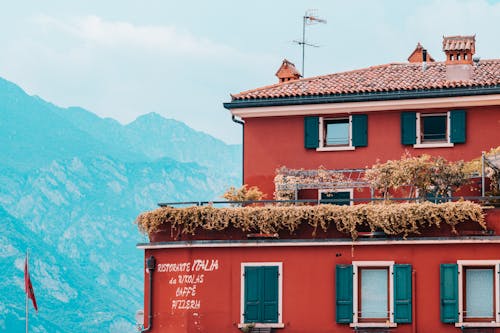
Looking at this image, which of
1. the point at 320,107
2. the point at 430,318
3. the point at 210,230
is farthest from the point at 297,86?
the point at 430,318

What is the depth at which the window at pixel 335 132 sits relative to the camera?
42219 mm

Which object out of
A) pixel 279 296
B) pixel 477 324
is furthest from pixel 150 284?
pixel 477 324

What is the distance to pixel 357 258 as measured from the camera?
36.0 m

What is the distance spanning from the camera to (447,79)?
4231 cm

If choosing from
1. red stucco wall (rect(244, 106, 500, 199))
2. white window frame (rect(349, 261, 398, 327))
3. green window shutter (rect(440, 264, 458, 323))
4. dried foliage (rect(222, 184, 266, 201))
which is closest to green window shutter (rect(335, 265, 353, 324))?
white window frame (rect(349, 261, 398, 327))

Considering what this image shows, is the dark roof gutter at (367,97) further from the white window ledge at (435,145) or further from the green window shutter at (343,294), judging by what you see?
the green window shutter at (343,294)

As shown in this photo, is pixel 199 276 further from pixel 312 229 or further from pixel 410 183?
pixel 410 183

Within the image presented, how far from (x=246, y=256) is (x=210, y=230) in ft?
3.96

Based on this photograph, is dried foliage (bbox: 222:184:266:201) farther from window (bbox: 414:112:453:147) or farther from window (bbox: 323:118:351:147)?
window (bbox: 414:112:453:147)

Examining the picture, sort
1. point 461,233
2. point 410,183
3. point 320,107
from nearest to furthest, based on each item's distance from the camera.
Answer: point 461,233 → point 410,183 → point 320,107

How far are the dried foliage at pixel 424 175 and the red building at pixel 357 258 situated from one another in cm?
257

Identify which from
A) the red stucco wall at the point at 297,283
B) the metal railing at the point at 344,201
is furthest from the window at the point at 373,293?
the metal railing at the point at 344,201

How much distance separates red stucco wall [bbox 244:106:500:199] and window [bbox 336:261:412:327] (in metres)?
6.81

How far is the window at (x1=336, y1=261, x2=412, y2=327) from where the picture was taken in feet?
117
